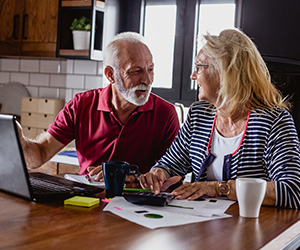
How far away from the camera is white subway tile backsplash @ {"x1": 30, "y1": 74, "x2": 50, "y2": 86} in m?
4.26

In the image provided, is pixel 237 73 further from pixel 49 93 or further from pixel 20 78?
pixel 20 78

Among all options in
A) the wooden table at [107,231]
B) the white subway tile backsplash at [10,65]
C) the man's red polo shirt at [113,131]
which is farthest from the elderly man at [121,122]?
the white subway tile backsplash at [10,65]

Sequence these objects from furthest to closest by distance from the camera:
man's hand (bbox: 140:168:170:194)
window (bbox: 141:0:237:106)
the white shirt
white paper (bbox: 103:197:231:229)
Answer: window (bbox: 141:0:237:106) → the white shirt → man's hand (bbox: 140:168:170:194) → white paper (bbox: 103:197:231:229)

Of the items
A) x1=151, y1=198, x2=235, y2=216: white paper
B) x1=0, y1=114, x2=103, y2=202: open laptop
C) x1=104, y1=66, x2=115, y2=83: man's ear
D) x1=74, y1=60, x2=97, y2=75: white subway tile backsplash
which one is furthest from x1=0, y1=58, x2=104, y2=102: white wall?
x1=151, y1=198, x2=235, y2=216: white paper

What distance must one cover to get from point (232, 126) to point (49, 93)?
2.64m

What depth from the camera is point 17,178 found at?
1.47m

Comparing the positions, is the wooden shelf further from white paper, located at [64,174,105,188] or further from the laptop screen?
the laptop screen

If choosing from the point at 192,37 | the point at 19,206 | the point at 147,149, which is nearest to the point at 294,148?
the point at 147,149

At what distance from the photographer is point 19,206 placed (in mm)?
1390

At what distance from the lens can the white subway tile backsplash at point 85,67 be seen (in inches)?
150

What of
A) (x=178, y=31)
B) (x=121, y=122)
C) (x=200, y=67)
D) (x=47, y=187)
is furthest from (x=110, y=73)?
(x=178, y=31)

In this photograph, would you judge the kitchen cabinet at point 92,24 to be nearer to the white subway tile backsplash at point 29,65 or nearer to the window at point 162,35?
the window at point 162,35

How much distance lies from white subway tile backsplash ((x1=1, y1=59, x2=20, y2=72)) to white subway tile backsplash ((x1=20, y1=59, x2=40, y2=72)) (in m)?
0.05

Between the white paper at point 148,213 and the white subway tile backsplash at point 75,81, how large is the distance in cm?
249
